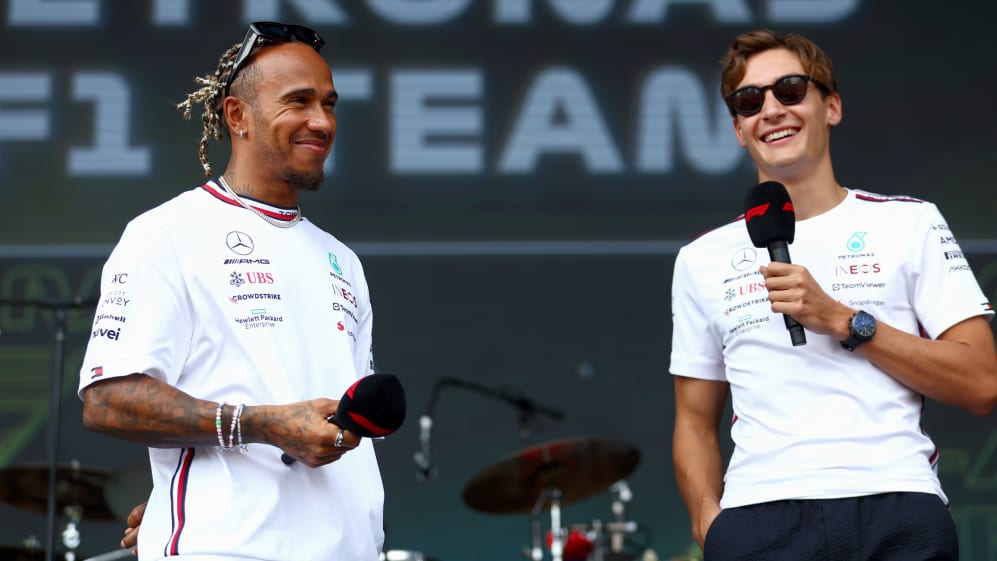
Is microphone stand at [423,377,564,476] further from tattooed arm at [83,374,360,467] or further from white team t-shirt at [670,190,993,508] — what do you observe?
tattooed arm at [83,374,360,467]

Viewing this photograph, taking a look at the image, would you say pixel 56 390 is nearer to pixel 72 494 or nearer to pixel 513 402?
pixel 72 494

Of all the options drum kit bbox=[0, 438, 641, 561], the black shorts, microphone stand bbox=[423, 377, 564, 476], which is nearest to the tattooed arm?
the black shorts

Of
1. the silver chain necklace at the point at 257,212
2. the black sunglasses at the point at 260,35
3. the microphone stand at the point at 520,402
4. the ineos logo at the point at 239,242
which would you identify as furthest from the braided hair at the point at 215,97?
the microphone stand at the point at 520,402

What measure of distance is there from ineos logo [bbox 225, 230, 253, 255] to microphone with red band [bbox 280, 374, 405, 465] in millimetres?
409

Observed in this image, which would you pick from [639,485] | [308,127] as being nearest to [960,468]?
[639,485]

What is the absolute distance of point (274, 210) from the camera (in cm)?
214

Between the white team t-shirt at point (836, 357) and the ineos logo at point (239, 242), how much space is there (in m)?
0.84

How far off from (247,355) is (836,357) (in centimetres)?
97

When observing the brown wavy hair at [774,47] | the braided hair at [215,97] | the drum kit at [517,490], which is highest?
the brown wavy hair at [774,47]

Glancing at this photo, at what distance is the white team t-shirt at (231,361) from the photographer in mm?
1866

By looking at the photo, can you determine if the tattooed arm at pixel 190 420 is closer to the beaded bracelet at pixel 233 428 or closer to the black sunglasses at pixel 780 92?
the beaded bracelet at pixel 233 428

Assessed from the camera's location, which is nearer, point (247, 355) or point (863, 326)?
point (247, 355)

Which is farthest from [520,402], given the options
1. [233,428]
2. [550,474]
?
[233,428]

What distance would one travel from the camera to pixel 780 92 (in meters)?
2.36
